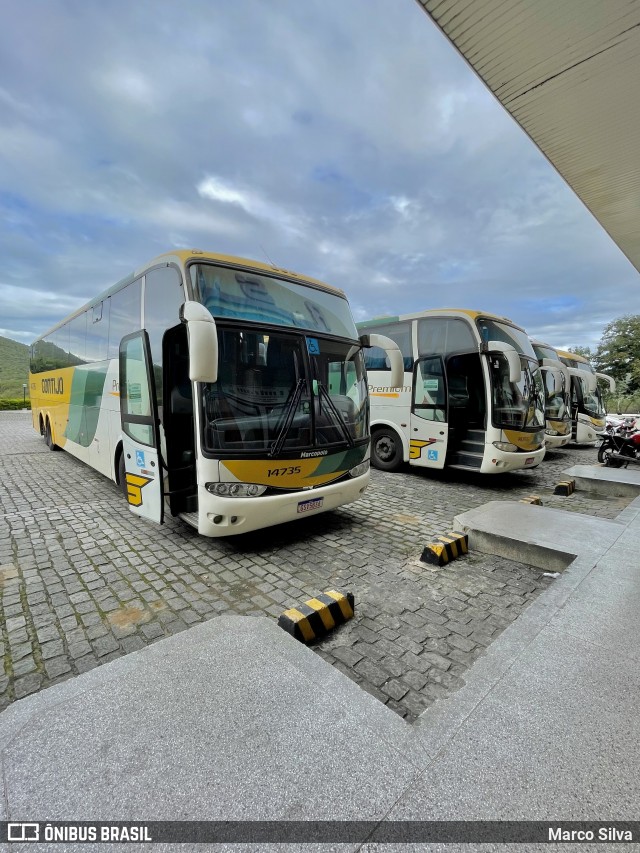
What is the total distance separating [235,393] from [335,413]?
131 cm

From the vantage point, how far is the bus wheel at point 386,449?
905cm

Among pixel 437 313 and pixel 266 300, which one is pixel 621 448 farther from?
pixel 266 300

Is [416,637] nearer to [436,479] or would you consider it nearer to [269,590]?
[269,590]

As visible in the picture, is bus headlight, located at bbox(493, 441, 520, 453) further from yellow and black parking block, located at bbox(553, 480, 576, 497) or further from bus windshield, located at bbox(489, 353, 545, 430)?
yellow and black parking block, located at bbox(553, 480, 576, 497)

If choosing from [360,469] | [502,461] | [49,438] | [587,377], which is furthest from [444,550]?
[587,377]

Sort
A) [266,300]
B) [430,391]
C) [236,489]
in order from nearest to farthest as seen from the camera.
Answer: [236,489]
[266,300]
[430,391]

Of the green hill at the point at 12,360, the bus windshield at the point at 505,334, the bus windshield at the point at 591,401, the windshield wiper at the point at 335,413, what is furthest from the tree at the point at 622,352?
the green hill at the point at 12,360

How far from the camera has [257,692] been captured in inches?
83.3

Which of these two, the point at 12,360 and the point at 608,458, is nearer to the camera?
the point at 608,458

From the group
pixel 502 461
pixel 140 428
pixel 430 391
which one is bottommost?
pixel 502 461

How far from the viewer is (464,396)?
8.16 meters

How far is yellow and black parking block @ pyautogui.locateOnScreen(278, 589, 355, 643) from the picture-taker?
284 centimetres

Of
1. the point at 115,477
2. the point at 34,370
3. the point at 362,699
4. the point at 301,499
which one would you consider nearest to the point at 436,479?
the point at 301,499

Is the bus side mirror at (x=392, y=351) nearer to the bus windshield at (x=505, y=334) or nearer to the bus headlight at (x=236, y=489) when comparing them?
the bus headlight at (x=236, y=489)
